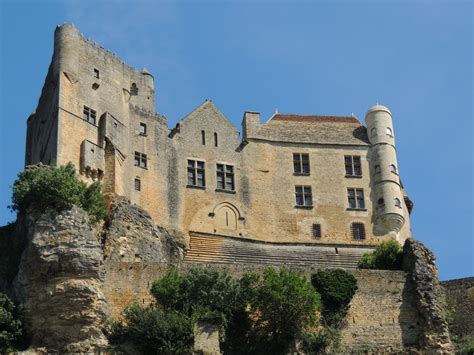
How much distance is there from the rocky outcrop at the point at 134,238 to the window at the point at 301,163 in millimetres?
9138

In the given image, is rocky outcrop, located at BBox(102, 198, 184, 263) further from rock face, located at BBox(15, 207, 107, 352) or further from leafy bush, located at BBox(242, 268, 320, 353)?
leafy bush, located at BBox(242, 268, 320, 353)

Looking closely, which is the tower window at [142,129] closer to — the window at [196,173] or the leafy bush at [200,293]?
the window at [196,173]

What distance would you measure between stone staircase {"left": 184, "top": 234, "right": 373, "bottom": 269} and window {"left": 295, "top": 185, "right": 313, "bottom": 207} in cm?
222

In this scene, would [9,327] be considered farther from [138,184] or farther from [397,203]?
[397,203]

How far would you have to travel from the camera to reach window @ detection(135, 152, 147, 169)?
46.4 metres

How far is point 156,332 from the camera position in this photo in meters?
33.4

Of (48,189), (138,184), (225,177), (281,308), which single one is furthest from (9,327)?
(225,177)

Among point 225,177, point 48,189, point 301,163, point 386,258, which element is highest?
point 301,163

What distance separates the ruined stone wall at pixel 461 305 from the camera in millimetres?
39781

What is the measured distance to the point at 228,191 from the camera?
1911 inches

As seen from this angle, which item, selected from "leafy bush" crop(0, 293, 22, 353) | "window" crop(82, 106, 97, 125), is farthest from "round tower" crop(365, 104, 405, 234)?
"leafy bush" crop(0, 293, 22, 353)

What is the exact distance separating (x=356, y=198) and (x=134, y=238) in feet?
43.9

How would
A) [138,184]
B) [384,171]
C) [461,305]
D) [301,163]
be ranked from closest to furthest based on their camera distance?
[461,305]
[138,184]
[384,171]
[301,163]

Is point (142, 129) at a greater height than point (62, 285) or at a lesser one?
greater
